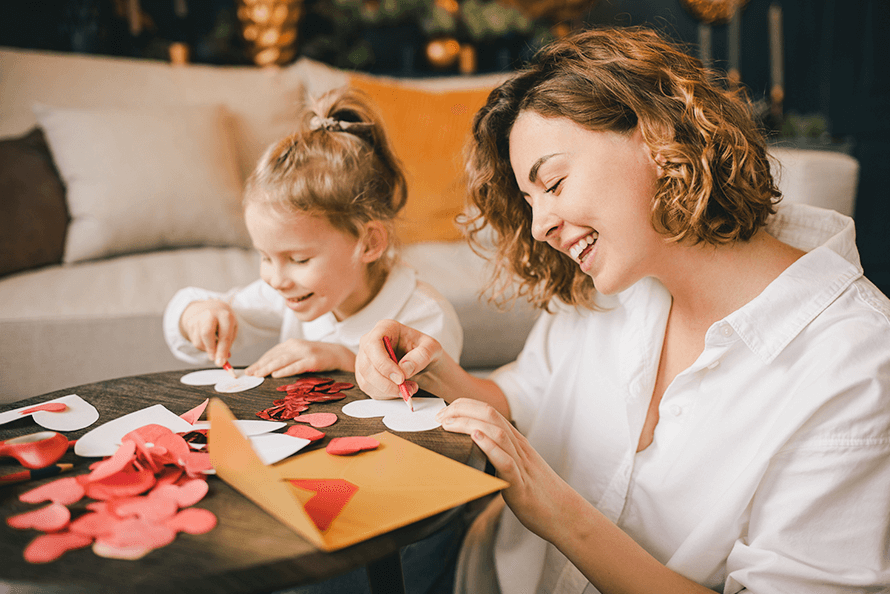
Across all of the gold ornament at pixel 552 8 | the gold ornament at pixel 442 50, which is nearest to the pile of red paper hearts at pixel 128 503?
the gold ornament at pixel 442 50

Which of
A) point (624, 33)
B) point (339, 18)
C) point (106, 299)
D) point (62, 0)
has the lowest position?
point (106, 299)

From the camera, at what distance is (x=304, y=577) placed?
0.44 m

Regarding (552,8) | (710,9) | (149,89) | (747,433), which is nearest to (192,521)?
(747,433)

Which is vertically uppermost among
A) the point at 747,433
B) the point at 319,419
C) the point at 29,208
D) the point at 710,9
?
the point at 710,9

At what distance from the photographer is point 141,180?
6.20 ft

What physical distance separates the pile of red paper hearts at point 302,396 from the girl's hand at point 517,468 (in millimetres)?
186

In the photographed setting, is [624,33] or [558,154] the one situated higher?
[624,33]

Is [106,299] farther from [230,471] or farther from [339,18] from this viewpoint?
[339,18]

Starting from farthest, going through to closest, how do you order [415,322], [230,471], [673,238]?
[415,322], [673,238], [230,471]

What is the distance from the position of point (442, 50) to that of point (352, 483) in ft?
8.94

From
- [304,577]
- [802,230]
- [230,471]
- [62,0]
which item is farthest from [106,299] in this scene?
[62,0]

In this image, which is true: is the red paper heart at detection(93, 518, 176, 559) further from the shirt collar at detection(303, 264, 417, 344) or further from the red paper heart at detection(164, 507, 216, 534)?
the shirt collar at detection(303, 264, 417, 344)

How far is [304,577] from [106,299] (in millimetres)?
1370

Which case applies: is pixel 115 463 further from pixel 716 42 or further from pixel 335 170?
pixel 716 42
